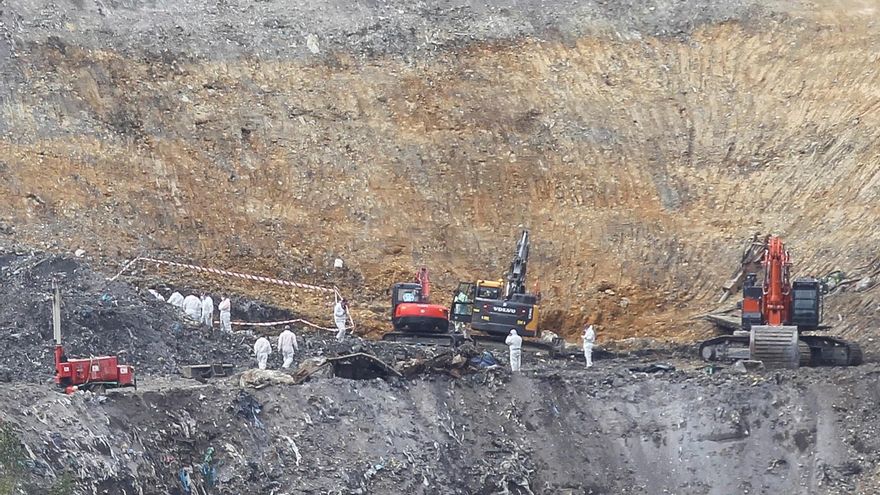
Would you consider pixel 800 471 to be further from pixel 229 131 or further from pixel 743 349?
pixel 229 131

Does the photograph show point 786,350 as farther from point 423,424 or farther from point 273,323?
point 273,323

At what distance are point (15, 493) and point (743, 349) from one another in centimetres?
1306

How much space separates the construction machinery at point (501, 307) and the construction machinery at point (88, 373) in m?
7.84

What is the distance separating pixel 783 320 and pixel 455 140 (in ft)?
31.9

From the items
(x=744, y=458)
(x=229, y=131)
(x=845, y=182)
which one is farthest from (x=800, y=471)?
(x=229, y=131)

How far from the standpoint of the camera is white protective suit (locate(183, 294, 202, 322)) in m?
27.2

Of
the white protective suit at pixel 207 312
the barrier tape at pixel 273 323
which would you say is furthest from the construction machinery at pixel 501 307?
the white protective suit at pixel 207 312

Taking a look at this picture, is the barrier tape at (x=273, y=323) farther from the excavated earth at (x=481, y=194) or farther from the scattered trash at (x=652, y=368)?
the scattered trash at (x=652, y=368)

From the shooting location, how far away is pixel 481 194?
106ft

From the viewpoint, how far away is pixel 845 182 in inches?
1214

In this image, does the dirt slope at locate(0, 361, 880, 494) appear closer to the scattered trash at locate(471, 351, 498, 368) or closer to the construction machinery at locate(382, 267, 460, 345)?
the scattered trash at locate(471, 351, 498, 368)

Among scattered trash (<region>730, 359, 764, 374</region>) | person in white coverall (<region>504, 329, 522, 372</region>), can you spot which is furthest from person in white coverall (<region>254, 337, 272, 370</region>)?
scattered trash (<region>730, 359, 764, 374</region>)

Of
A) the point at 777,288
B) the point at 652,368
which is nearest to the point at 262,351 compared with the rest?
→ the point at 652,368

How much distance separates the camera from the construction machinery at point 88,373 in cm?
2061
